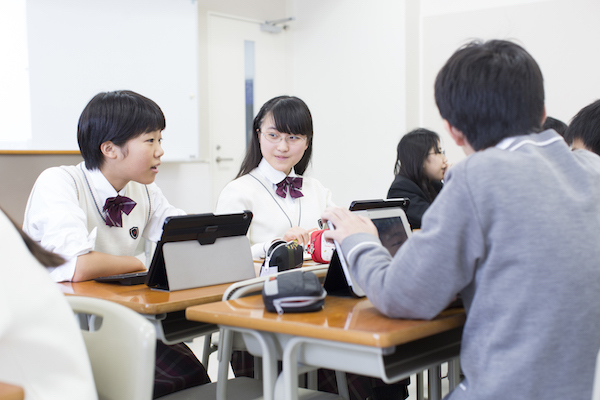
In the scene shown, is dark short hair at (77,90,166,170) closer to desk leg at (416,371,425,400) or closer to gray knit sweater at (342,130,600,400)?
gray knit sweater at (342,130,600,400)

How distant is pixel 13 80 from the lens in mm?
3934

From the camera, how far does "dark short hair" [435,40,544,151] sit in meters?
1.14

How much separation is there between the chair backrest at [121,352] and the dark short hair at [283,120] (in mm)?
1431

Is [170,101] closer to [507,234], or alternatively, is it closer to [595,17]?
[595,17]

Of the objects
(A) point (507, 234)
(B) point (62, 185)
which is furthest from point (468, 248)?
(B) point (62, 185)

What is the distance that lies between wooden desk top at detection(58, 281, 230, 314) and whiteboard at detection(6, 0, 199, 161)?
8.59ft

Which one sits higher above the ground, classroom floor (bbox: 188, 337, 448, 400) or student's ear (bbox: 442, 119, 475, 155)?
student's ear (bbox: 442, 119, 475, 155)

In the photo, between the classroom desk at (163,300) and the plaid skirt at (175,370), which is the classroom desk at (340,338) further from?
the plaid skirt at (175,370)

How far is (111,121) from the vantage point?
209 centimetres

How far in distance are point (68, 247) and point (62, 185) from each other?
0.87 feet

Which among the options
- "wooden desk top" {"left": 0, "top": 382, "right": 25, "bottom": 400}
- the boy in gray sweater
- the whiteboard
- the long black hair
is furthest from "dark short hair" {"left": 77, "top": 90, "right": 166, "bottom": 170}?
the whiteboard

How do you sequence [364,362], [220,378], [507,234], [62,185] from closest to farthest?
[507,234], [364,362], [220,378], [62,185]

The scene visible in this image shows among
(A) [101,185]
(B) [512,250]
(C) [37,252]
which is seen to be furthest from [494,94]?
(A) [101,185]

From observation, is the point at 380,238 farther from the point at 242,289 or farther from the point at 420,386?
the point at 420,386
